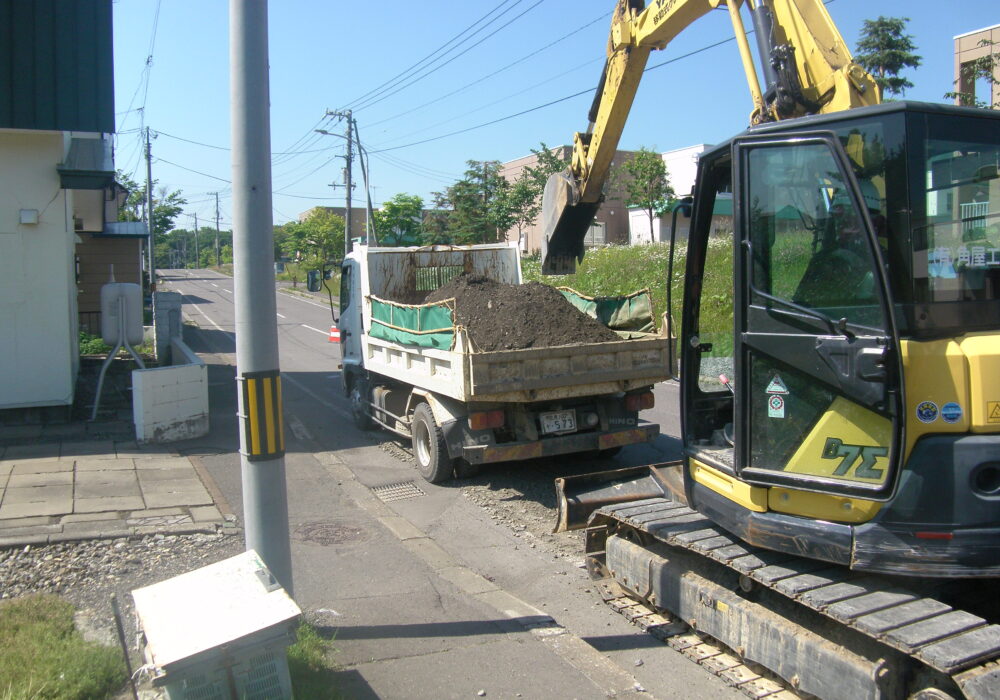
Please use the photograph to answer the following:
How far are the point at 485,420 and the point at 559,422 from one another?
78cm

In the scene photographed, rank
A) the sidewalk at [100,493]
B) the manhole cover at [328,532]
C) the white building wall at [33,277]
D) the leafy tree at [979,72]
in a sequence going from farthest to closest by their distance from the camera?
the leafy tree at [979,72] → the white building wall at [33,277] → the manhole cover at [328,532] → the sidewalk at [100,493]

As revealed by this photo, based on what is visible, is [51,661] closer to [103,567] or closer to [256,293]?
[103,567]

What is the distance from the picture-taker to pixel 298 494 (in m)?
8.35

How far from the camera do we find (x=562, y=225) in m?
7.95

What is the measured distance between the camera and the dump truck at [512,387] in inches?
298

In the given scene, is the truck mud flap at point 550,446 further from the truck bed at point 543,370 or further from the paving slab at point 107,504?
the paving slab at point 107,504

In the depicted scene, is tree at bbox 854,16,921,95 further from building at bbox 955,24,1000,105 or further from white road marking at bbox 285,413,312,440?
white road marking at bbox 285,413,312,440

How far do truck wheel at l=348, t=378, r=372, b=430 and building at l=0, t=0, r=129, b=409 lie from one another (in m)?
4.03

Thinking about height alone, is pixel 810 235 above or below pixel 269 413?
above

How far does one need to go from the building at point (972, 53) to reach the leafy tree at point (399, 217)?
1098 inches

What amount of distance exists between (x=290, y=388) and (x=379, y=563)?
10038 millimetres

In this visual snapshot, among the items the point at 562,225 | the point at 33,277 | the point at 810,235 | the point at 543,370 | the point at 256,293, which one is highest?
the point at 562,225

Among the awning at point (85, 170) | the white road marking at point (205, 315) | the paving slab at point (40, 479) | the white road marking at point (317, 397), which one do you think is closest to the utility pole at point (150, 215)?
the white road marking at point (205, 315)

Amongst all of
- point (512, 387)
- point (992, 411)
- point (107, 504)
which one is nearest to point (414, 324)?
point (512, 387)
